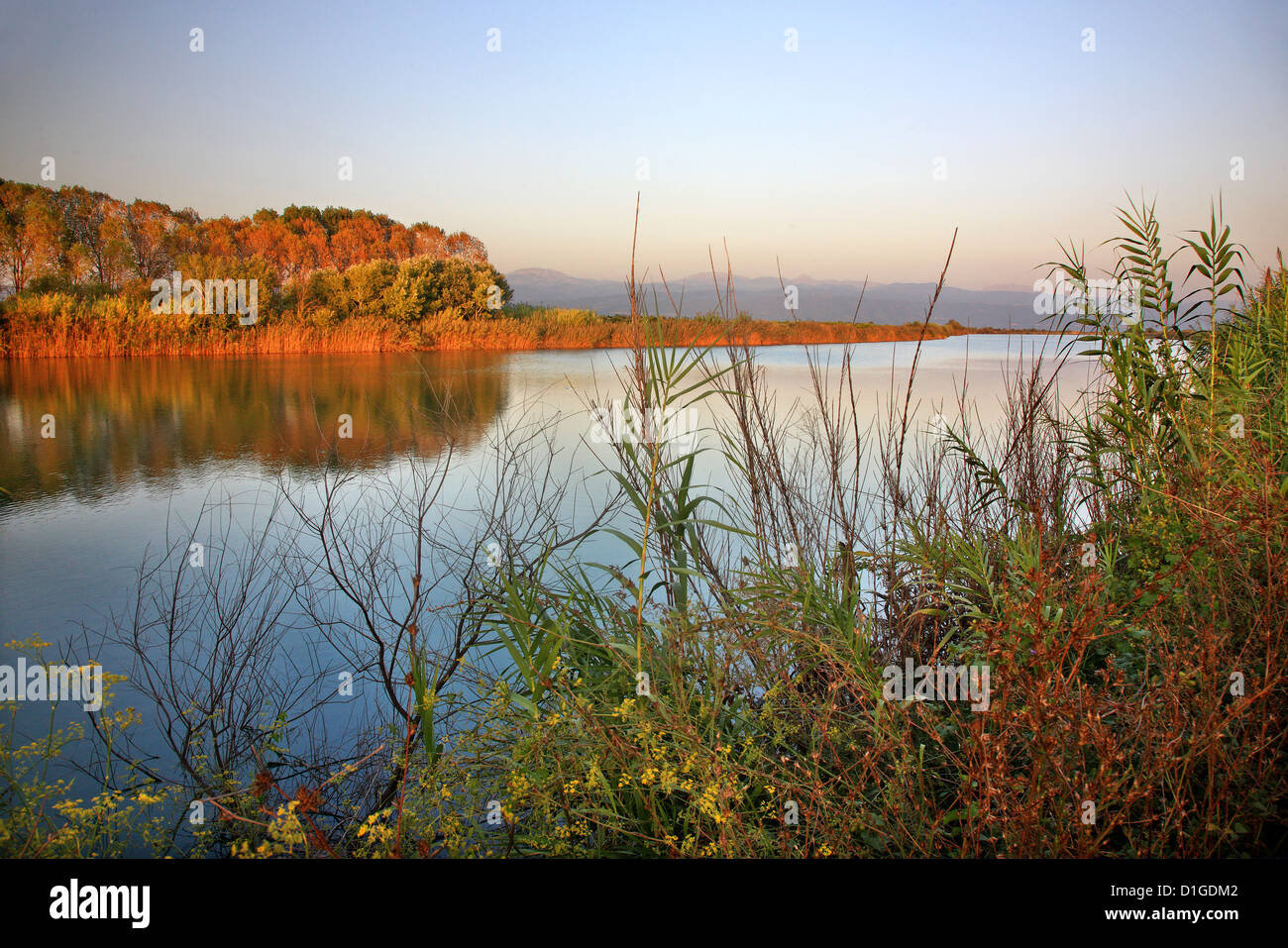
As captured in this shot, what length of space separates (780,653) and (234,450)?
5742 millimetres

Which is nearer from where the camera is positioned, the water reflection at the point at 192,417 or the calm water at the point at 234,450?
the calm water at the point at 234,450

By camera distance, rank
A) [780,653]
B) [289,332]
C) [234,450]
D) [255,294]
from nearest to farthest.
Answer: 1. [780,653]
2. [234,450]
3. [289,332]
4. [255,294]

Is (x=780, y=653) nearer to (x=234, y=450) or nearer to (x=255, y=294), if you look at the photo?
(x=234, y=450)

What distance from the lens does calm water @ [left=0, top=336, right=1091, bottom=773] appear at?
4.12 meters

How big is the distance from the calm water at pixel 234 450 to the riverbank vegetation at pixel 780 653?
228mm

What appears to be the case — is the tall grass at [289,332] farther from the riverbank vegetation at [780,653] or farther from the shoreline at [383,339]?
the riverbank vegetation at [780,653]

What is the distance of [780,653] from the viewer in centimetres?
272

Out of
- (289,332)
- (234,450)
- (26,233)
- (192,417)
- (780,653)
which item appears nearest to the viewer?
(780,653)

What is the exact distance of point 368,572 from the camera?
3.89 metres

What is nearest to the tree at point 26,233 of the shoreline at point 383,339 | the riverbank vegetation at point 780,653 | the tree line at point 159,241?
the tree line at point 159,241

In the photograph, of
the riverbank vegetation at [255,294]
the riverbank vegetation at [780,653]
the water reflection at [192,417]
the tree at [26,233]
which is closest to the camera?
the riverbank vegetation at [780,653]

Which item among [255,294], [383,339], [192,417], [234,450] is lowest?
[234,450]

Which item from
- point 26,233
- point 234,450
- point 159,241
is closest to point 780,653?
point 234,450

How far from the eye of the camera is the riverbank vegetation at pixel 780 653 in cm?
180
